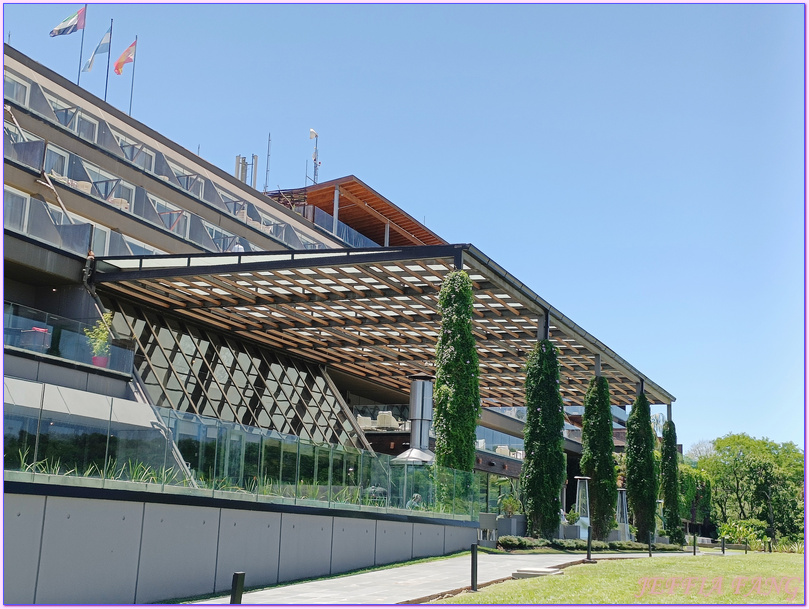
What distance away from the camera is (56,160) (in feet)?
106

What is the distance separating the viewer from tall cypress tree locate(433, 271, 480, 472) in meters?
23.0

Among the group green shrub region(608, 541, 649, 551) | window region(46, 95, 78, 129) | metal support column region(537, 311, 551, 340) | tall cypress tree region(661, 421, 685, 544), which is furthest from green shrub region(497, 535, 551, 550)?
window region(46, 95, 78, 129)

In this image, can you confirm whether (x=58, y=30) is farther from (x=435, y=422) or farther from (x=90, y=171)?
(x=435, y=422)

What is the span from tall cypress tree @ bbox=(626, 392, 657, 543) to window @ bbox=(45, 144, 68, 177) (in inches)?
1037

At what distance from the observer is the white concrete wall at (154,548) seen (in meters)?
11.9

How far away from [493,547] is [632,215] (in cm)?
1047

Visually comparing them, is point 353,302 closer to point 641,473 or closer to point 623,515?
point 641,473

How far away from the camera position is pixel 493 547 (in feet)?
82.4

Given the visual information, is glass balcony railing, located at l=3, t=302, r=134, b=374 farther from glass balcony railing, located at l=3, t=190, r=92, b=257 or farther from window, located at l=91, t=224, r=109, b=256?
window, located at l=91, t=224, r=109, b=256

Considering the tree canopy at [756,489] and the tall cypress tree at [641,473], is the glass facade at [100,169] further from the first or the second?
the tree canopy at [756,489]

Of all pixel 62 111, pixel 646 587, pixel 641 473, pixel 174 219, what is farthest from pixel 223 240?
A: pixel 646 587

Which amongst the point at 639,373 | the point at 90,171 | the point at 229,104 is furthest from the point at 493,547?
the point at 90,171

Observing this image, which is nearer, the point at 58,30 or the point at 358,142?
the point at 358,142

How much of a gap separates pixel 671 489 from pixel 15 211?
1251 inches
